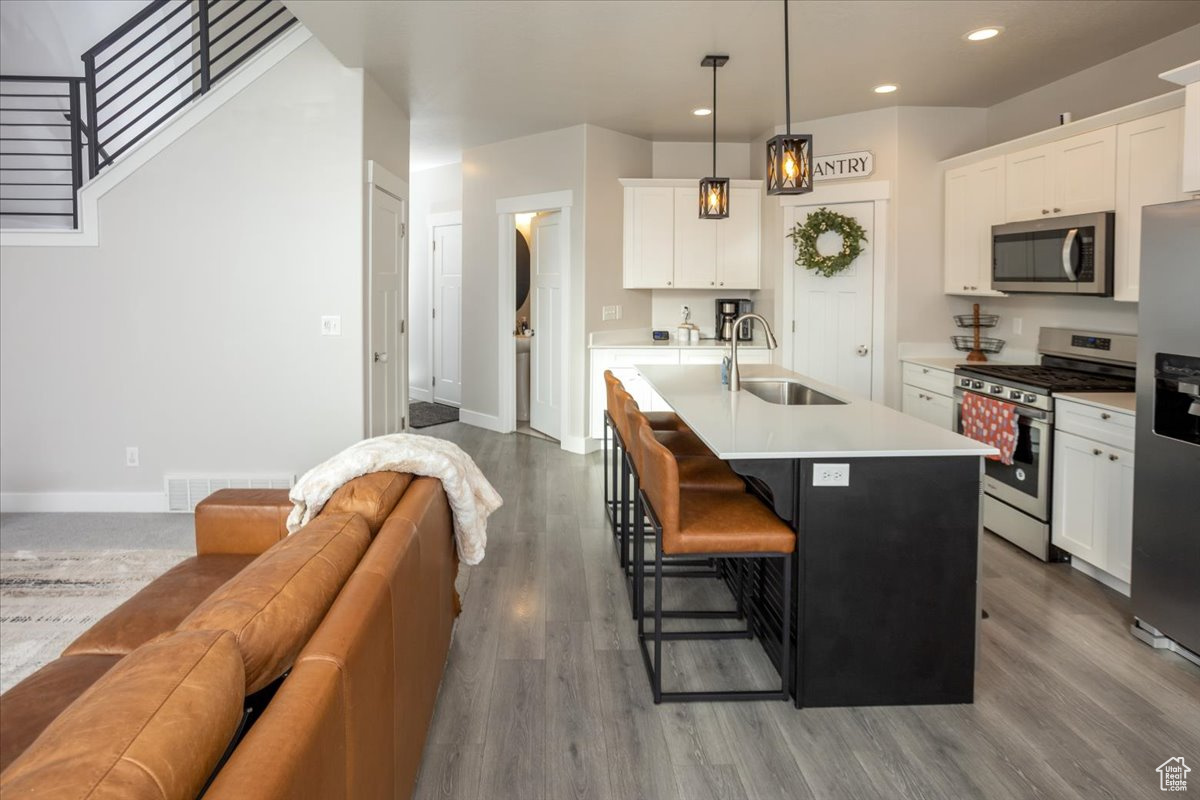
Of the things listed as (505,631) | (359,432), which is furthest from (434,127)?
(505,631)

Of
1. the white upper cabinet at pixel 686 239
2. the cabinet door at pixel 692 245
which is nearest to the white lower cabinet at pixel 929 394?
the white upper cabinet at pixel 686 239

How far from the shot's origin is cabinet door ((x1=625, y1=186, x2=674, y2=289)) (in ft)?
23.6

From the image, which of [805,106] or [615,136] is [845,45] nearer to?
[805,106]

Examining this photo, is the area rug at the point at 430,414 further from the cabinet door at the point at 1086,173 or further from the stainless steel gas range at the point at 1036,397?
the cabinet door at the point at 1086,173

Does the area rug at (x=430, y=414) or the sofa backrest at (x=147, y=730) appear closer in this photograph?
the sofa backrest at (x=147, y=730)

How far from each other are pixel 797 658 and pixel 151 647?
2.06m

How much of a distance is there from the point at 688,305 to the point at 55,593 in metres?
5.34

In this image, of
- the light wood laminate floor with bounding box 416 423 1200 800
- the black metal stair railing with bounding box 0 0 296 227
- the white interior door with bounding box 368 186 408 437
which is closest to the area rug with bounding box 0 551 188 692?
the light wood laminate floor with bounding box 416 423 1200 800

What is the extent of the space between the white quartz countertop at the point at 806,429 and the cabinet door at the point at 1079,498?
1.09m

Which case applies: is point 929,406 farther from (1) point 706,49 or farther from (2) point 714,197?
(1) point 706,49

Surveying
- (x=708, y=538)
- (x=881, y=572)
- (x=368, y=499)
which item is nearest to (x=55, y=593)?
(x=368, y=499)

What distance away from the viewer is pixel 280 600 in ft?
5.05

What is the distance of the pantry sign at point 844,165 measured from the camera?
6.18 metres

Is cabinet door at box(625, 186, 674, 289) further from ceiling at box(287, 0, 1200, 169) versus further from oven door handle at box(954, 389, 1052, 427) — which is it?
oven door handle at box(954, 389, 1052, 427)
